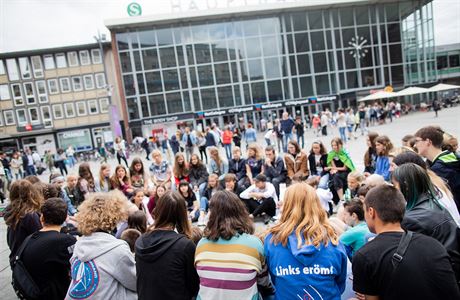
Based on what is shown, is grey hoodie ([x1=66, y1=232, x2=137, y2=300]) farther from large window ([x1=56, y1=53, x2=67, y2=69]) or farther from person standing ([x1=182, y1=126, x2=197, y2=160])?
large window ([x1=56, y1=53, x2=67, y2=69])

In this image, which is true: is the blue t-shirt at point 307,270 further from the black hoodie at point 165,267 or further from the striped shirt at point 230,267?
the black hoodie at point 165,267

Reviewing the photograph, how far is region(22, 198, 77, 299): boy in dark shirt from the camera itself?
261 cm

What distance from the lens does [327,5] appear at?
3152 centimetres

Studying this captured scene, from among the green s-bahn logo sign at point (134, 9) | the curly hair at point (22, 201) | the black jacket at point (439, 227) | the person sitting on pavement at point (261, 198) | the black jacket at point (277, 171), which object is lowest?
the person sitting on pavement at point (261, 198)

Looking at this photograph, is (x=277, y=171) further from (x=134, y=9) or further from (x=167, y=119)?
(x=134, y=9)

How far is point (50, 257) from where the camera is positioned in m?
2.61

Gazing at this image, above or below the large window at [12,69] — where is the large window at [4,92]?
below

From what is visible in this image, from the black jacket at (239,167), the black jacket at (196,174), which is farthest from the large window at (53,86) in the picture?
the black jacket at (239,167)

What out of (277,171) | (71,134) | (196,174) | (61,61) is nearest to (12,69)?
(61,61)

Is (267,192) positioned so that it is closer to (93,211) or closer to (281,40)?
(93,211)

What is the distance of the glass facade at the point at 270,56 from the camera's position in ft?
102

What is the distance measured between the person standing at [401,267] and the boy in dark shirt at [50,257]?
2416mm

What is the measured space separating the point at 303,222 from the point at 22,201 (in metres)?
3.22


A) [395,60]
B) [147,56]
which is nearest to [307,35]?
[395,60]
